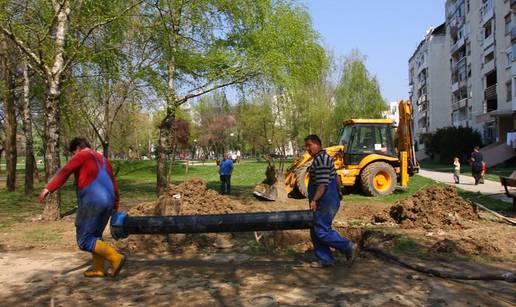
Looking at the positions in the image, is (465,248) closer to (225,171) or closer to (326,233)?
(326,233)

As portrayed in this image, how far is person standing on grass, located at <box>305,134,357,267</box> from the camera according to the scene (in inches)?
257

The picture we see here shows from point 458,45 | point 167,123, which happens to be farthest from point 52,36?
point 458,45

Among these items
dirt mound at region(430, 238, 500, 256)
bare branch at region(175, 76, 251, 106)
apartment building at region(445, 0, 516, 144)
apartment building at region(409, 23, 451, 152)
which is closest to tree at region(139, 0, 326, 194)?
bare branch at region(175, 76, 251, 106)

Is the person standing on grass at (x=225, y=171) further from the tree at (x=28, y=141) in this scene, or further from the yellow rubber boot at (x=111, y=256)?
the yellow rubber boot at (x=111, y=256)

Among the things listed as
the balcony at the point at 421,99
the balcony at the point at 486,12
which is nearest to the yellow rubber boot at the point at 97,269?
the balcony at the point at 486,12

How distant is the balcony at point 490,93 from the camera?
4465 centimetres

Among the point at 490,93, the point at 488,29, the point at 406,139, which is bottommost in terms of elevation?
the point at 406,139

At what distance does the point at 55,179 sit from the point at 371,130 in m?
13.4

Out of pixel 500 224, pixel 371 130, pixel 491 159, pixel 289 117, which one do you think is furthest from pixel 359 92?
pixel 500 224

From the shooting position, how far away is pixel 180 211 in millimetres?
9789

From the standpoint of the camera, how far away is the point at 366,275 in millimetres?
6164

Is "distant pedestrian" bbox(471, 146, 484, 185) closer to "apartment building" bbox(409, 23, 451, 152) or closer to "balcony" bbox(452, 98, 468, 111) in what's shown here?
"balcony" bbox(452, 98, 468, 111)

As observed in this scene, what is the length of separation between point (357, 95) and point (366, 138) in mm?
34431

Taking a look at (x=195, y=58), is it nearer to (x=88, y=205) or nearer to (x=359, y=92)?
(x=88, y=205)
